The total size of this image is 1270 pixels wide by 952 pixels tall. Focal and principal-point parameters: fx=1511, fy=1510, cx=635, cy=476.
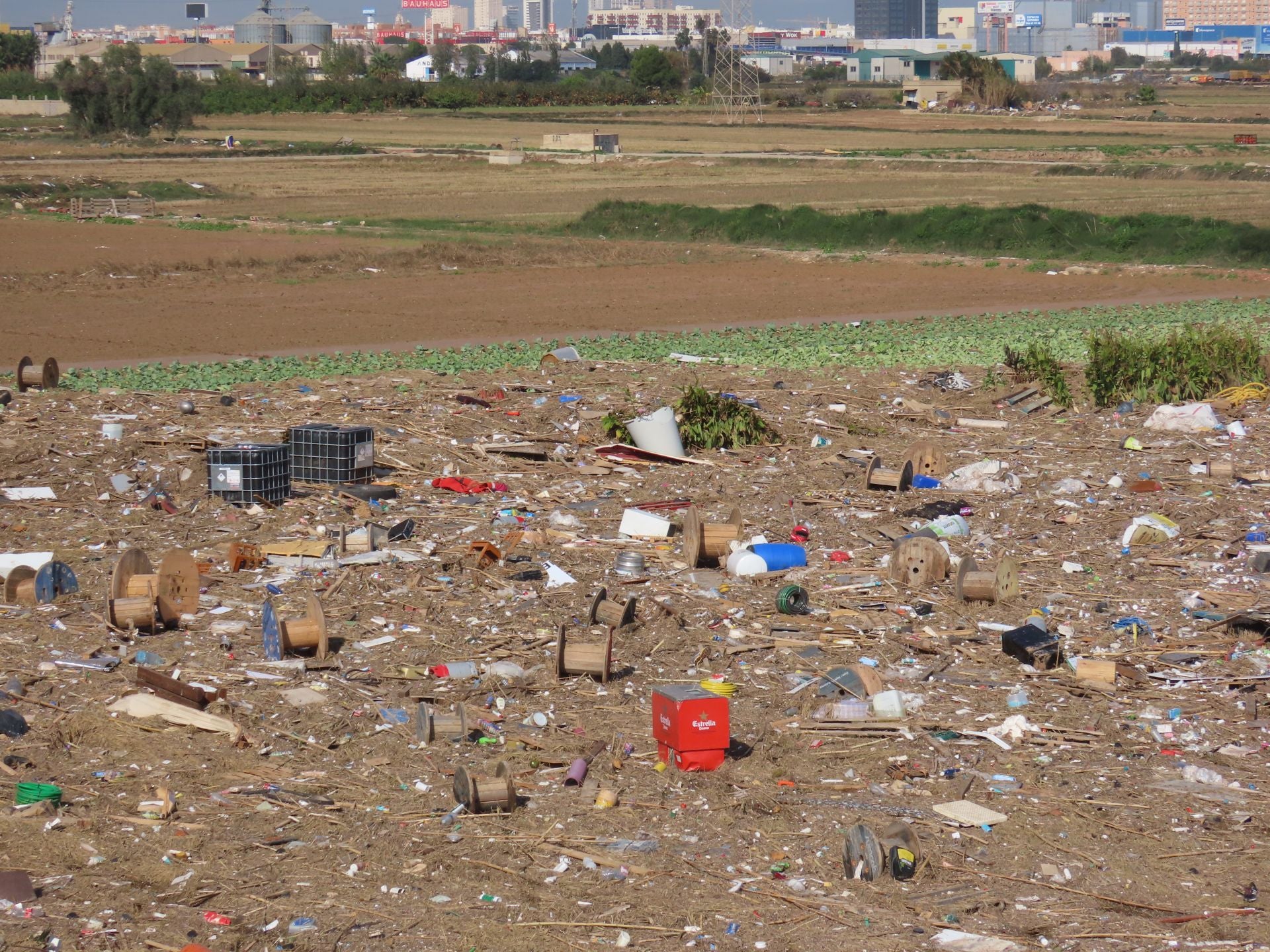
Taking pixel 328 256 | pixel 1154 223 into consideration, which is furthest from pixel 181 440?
pixel 1154 223

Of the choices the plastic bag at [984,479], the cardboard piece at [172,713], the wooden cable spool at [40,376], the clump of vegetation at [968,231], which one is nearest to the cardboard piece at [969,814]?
the cardboard piece at [172,713]

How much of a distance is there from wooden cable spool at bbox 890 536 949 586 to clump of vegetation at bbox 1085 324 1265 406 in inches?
249

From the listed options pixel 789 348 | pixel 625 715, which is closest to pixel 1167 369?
pixel 789 348

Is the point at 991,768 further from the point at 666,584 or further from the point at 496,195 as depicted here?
the point at 496,195

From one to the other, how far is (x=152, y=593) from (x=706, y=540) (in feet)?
10.9

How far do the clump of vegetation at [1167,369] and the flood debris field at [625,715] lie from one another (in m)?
2.55

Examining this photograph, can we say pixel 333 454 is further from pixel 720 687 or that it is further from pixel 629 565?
pixel 720 687

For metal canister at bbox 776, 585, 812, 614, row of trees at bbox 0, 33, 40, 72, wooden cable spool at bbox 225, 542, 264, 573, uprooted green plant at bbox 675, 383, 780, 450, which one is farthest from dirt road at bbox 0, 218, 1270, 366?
row of trees at bbox 0, 33, 40, 72

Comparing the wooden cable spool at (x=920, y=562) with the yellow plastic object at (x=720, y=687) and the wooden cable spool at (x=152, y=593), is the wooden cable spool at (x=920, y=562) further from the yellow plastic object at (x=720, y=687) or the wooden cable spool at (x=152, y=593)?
the wooden cable spool at (x=152, y=593)

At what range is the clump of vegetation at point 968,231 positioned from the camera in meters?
32.2

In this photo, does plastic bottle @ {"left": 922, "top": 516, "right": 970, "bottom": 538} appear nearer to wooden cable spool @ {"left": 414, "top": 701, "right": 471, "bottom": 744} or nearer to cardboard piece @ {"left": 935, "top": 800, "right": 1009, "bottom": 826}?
cardboard piece @ {"left": 935, "top": 800, "right": 1009, "bottom": 826}

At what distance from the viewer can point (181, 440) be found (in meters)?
12.0

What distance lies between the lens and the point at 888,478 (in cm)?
1126

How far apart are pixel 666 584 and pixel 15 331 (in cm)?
1614
